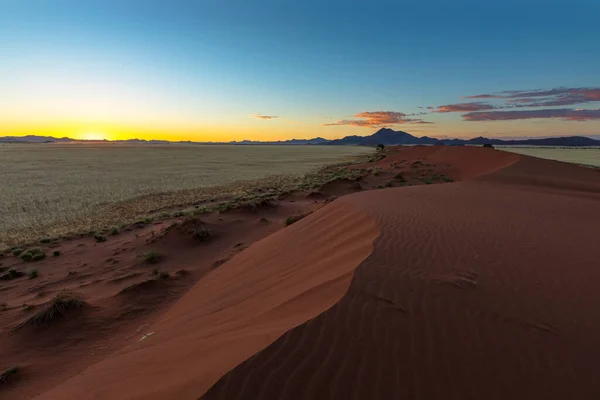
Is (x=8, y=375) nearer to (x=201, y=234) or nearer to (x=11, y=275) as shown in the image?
(x=11, y=275)

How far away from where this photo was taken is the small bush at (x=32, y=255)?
31.0ft

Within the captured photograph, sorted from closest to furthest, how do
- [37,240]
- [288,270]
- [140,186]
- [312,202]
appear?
1. [288,270]
2. [37,240]
3. [312,202]
4. [140,186]

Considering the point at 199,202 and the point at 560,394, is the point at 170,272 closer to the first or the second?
the point at 560,394

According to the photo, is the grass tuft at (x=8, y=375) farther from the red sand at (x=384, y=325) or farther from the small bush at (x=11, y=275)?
the small bush at (x=11, y=275)

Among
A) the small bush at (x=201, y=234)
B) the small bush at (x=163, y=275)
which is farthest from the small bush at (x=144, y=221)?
the small bush at (x=163, y=275)

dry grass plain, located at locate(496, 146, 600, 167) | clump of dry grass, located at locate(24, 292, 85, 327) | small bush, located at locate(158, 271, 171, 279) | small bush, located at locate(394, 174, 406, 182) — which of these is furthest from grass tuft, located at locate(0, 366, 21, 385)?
dry grass plain, located at locate(496, 146, 600, 167)

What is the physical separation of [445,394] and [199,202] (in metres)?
16.8

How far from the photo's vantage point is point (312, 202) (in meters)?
15.9

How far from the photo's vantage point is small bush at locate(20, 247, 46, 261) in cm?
945

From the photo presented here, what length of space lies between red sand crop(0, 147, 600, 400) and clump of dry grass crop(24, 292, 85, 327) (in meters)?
1.64

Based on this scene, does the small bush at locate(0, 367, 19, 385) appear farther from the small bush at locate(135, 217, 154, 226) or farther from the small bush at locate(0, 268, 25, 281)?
the small bush at locate(135, 217, 154, 226)

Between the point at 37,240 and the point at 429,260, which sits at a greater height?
the point at 429,260

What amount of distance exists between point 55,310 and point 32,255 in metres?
4.89

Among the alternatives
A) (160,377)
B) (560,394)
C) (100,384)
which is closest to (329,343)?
(160,377)
